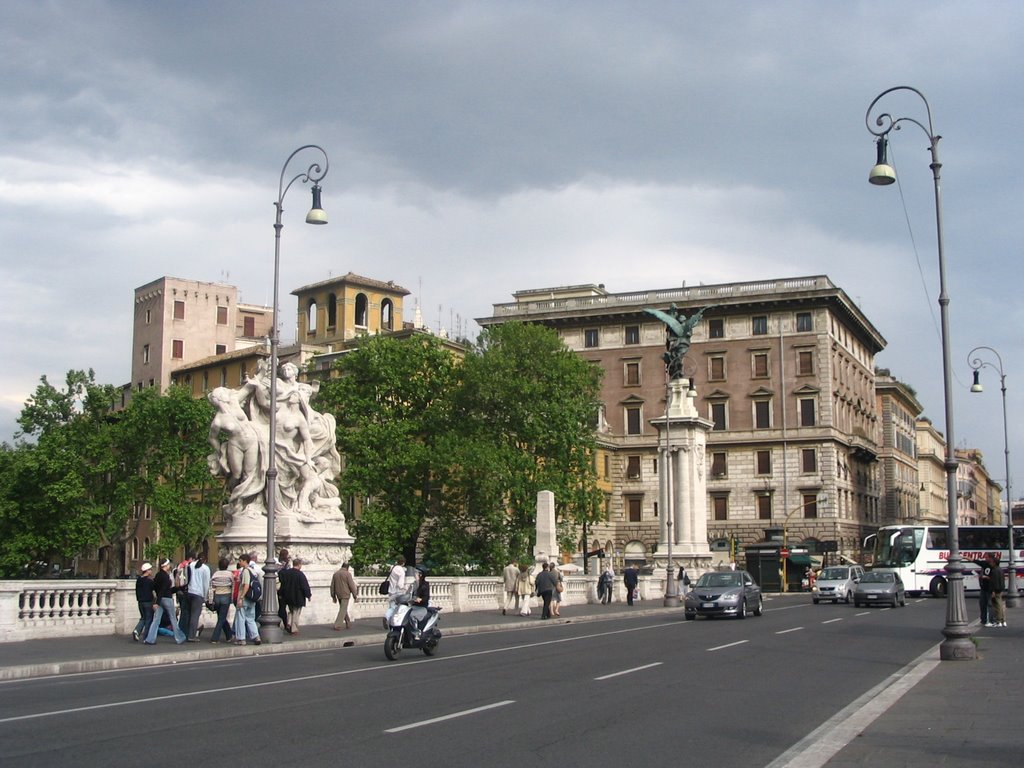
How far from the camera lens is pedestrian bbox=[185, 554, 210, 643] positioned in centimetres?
2247

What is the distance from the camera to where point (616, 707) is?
13148 millimetres

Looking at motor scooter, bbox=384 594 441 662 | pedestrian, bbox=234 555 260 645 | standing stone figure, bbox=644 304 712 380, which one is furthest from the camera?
standing stone figure, bbox=644 304 712 380

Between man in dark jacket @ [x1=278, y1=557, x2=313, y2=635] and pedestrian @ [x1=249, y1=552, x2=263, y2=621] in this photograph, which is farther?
man in dark jacket @ [x1=278, y1=557, x2=313, y2=635]

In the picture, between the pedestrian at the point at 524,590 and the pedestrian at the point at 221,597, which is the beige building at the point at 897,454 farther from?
the pedestrian at the point at 221,597

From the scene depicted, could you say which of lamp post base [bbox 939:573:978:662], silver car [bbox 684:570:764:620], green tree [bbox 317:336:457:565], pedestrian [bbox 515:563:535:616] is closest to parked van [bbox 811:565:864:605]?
silver car [bbox 684:570:764:620]

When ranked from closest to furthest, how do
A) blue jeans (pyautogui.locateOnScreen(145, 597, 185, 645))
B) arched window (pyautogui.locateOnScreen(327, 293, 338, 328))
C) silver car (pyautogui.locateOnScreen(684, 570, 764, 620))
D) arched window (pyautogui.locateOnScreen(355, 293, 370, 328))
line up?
blue jeans (pyautogui.locateOnScreen(145, 597, 185, 645))
silver car (pyautogui.locateOnScreen(684, 570, 764, 620))
arched window (pyautogui.locateOnScreen(327, 293, 338, 328))
arched window (pyautogui.locateOnScreen(355, 293, 370, 328))

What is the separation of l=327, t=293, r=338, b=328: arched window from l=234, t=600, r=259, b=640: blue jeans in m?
74.9

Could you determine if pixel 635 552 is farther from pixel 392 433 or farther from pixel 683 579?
pixel 683 579

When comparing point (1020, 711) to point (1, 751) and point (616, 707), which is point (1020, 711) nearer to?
point (616, 707)

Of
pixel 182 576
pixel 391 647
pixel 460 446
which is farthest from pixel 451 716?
pixel 460 446

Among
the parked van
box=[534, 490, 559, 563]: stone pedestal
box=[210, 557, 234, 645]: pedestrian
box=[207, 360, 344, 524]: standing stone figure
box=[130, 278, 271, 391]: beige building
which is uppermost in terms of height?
box=[130, 278, 271, 391]: beige building

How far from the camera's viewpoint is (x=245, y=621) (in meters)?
22.5

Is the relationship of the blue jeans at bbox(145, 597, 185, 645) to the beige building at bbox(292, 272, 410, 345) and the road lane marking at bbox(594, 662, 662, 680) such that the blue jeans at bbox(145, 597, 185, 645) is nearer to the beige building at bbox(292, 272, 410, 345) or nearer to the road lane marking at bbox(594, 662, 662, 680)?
Answer: the road lane marking at bbox(594, 662, 662, 680)

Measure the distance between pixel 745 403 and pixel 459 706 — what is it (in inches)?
2865
